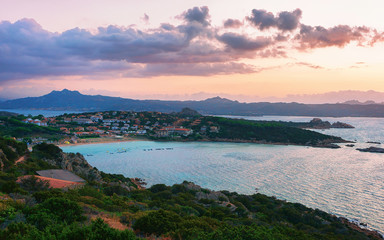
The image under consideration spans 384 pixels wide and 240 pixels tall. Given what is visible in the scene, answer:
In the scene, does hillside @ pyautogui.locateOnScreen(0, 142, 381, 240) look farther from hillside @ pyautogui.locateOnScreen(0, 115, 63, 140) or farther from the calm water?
hillside @ pyautogui.locateOnScreen(0, 115, 63, 140)

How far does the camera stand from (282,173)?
34594mm

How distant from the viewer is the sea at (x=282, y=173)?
23609 mm

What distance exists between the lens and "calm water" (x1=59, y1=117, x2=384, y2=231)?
77.9 feet

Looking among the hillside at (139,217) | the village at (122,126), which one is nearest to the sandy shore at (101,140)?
the village at (122,126)

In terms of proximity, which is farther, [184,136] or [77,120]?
[77,120]

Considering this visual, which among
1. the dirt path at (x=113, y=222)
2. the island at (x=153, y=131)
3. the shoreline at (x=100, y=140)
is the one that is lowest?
the shoreline at (x=100, y=140)

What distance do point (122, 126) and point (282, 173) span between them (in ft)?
206

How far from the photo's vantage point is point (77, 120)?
293 ft

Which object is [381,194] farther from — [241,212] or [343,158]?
[343,158]

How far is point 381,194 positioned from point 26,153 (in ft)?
116

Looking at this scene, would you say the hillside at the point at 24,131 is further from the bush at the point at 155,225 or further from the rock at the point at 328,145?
the rock at the point at 328,145

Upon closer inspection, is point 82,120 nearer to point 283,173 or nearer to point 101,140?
point 101,140

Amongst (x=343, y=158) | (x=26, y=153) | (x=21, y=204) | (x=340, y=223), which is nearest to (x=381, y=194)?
(x=340, y=223)

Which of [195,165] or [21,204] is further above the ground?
[21,204]
